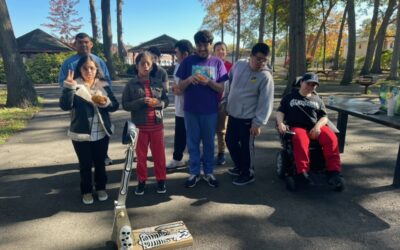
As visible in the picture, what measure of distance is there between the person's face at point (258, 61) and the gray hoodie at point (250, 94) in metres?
0.06

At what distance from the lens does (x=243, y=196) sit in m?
4.16

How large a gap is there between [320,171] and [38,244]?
3.54 m

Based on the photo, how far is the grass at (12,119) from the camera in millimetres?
7421

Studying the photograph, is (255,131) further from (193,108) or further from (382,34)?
(382,34)

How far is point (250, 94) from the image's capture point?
425cm

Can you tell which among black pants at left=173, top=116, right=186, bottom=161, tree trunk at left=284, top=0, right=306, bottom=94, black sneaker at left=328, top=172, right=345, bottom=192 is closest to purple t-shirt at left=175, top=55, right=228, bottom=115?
black pants at left=173, top=116, right=186, bottom=161

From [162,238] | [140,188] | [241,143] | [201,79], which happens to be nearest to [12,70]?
[140,188]

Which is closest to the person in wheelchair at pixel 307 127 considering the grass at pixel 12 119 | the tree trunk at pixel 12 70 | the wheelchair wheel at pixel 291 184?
the wheelchair wheel at pixel 291 184

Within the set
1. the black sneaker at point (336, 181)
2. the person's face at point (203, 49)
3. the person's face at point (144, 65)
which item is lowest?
the black sneaker at point (336, 181)

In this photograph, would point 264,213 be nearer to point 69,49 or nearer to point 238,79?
point 238,79

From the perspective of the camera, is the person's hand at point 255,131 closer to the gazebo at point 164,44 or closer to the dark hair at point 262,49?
the dark hair at point 262,49

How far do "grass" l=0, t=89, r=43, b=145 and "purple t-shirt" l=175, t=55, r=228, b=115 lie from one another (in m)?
4.72

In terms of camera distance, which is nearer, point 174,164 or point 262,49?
point 262,49

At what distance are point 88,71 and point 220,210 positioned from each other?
2.24 metres
